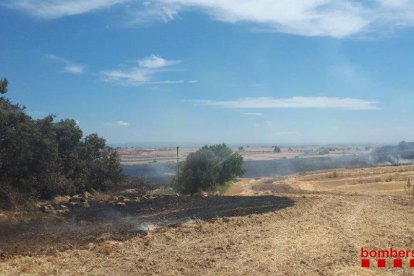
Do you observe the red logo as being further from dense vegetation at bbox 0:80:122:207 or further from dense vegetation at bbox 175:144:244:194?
dense vegetation at bbox 175:144:244:194

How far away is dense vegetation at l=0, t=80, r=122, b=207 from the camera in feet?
64.3

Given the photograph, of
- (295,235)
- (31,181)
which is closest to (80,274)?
(295,235)

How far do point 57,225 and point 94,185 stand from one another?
1369cm

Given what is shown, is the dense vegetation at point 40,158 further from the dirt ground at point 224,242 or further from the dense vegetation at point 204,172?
the dense vegetation at point 204,172

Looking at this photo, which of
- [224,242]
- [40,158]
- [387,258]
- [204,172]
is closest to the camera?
[387,258]

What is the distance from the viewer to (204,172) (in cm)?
3353

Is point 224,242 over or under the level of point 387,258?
over

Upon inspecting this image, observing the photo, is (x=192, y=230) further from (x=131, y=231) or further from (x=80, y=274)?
(x=80, y=274)

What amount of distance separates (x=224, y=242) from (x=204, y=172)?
22.0 metres

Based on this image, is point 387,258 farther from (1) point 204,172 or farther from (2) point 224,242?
(1) point 204,172

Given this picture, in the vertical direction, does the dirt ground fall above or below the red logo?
above

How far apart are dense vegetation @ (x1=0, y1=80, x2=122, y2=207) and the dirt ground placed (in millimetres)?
4394

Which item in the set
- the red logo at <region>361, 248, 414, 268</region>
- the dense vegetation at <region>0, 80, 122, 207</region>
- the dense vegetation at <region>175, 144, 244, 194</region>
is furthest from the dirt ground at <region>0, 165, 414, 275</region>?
the dense vegetation at <region>175, 144, 244, 194</region>

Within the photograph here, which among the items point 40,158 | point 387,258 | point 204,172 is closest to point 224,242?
point 387,258
